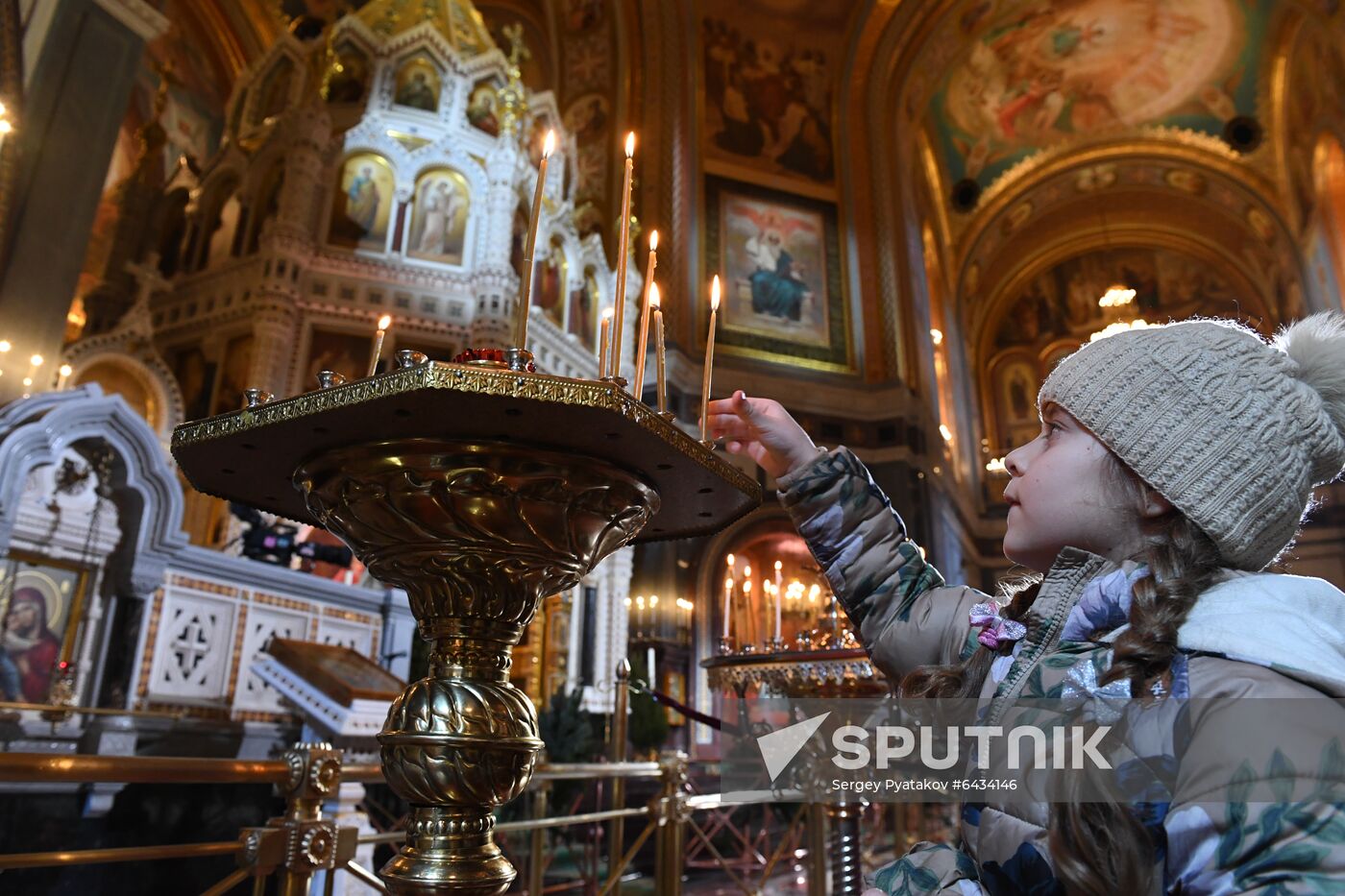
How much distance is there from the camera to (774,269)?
45.5 ft

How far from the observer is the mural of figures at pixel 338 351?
9.45 m

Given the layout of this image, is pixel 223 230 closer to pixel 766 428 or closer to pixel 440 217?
pixel 440 217

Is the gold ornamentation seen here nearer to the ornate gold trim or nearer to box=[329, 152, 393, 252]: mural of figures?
the ornate gold trim

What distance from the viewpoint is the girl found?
61 centimetres

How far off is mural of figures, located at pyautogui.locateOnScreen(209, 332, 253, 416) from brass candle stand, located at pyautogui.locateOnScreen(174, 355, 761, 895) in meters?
8.99

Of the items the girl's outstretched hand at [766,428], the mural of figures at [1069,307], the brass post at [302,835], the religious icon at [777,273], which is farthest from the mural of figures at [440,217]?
the mural of figures at [1069,307]

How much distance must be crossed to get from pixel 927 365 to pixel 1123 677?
582 inches

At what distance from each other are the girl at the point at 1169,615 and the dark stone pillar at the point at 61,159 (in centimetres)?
635

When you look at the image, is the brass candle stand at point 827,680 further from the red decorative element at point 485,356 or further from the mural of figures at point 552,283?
the mural of figures at point 552,283

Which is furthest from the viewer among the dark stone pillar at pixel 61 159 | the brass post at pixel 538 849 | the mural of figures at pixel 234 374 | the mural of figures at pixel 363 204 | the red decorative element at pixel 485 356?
the mural of figures at pixel 363 204

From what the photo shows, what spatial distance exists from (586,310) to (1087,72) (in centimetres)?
1299

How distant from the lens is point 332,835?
1711 mm

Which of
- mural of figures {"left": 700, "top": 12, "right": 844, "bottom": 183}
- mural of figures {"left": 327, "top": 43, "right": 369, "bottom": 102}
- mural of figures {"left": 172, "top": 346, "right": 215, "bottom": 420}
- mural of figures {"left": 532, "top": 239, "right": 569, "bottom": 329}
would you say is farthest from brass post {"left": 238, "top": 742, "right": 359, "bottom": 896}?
mural of figures {"left": 700, "top": 12, "right": 844, "bottom": 183}

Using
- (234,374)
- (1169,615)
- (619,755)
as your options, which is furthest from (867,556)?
(234,374)
